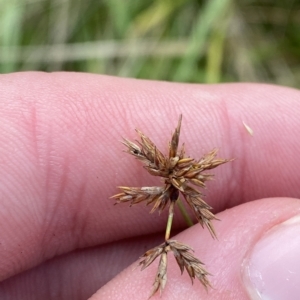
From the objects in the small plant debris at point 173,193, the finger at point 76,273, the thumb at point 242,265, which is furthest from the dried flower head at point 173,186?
the finger at point 76,273

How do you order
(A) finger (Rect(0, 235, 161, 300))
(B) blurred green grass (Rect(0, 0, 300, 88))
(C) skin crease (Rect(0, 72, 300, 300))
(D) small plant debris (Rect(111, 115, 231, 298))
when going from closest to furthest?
(D) small plant debris (Rect(111, 115, 231, 298)) < (C) skin crease (Rect(0, 72, 300, 300)) < (A) finger (Rect(0, 235, 161, 300)) < (B) blurred green grass (Rect(0, 0, 300, 88))

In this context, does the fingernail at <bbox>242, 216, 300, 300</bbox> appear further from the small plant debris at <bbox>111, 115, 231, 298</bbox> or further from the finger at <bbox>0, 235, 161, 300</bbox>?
the finger at <bbox>0, 235, 161, 300</bbox>

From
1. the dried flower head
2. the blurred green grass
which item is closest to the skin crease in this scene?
the dried flower head

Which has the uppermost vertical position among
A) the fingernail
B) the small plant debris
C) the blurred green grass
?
the blurred green grass

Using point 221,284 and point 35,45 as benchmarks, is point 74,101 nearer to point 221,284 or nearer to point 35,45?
point 221,284

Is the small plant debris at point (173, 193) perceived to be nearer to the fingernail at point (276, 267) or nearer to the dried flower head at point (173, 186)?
the dried flower head at point (173, 186)

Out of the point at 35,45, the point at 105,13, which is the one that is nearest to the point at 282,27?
the point at 105,13

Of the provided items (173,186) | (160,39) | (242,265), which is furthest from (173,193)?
(160,39)
